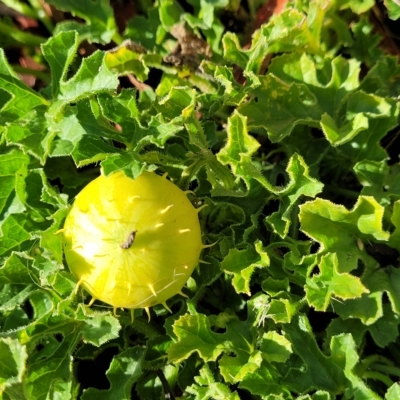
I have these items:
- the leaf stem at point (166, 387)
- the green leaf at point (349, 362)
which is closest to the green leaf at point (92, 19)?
the leaf stem at point (166, 387)

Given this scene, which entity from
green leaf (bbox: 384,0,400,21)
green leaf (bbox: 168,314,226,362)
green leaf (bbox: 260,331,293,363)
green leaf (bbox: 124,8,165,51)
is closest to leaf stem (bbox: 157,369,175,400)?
green leaf (bbox: 168,314,226,362)

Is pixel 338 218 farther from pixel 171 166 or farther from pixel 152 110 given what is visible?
pixel 152 110

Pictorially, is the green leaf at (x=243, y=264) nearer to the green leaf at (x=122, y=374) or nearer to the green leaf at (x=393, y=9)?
the green leaf at (x=122, y=374)

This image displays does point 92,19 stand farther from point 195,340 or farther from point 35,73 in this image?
point 195,340

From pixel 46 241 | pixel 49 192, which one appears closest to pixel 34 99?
pixel 49 192

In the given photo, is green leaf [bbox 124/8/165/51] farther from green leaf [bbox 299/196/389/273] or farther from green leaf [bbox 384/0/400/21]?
green leaf [bbox 299/196/389/273]

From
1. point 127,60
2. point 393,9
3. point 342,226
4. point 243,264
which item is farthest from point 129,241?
point 393,9

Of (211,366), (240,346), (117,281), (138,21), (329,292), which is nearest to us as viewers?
(117,281)
